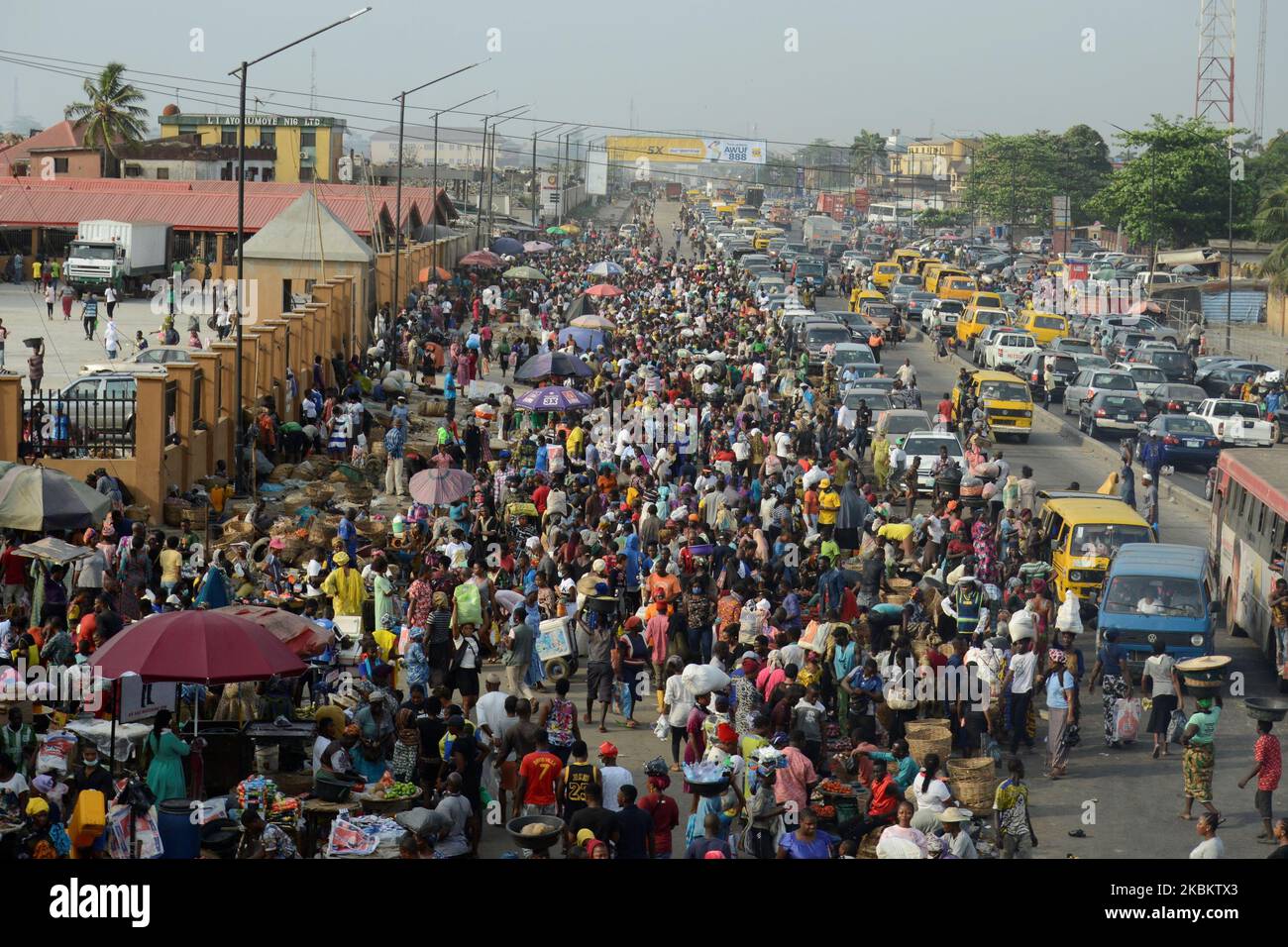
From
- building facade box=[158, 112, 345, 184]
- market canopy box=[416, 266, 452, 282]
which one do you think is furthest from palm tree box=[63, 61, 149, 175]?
market canopy box=[416, 266, 452, 282]

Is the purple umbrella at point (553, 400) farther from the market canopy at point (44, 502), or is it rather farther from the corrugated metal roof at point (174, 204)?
the corrugated metal roof at point (174, 204)

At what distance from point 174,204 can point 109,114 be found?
2631 centimetres

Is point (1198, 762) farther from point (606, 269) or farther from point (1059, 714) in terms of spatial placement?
point (606, 269)

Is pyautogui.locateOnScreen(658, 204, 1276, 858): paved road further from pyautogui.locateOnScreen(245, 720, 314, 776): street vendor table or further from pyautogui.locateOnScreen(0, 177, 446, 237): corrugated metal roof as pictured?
pyautogui.locateOnScreen(0, 177, 446, 237): corrugated metal roof

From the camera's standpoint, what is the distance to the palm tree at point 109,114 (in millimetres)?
90500

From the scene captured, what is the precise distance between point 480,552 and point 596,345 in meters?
21.5

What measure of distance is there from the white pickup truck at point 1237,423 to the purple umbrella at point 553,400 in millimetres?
13372

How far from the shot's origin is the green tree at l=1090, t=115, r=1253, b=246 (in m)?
88.1

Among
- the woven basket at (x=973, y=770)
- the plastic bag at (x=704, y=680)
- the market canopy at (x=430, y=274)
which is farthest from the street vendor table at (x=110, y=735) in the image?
the market canopy at (x=430, y=274)

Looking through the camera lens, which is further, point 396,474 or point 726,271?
point 726,271
